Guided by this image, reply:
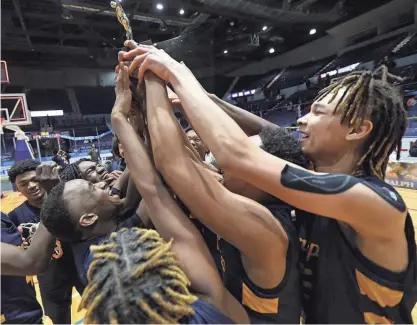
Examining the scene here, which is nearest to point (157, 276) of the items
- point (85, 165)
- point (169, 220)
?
point (169, 220)

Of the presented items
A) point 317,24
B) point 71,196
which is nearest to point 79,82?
point 317,24

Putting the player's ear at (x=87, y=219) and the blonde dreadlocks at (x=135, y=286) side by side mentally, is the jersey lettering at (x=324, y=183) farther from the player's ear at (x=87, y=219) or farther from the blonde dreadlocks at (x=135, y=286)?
the player's ear at (x=87, y=219)

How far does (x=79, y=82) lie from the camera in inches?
669

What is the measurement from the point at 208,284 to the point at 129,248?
230 millimetres

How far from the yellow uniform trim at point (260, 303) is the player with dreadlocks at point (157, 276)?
8 cm

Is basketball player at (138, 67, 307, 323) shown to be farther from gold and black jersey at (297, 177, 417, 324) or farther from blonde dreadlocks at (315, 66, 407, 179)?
blonde dreadlocks at (315, 66, 407, 179)

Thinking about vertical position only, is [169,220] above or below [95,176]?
above

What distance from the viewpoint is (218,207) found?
31.8 inches

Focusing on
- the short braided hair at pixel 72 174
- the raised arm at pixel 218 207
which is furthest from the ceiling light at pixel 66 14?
the raised arm at pixel 218 207

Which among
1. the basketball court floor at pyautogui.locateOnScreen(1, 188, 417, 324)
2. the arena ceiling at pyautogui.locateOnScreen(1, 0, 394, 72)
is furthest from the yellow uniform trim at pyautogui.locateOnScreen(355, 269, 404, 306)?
the arena ceiling at pyautogui.locateOnScreen(1, 0, 394, 72)

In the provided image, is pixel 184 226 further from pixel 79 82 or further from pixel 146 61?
pixel 79 82

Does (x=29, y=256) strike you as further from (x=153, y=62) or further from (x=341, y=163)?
(x=341, y=163)

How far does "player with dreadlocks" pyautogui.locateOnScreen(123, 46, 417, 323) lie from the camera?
734 millimetres

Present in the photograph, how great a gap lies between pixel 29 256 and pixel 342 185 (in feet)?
4.24
